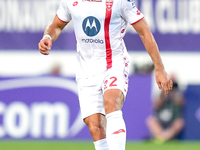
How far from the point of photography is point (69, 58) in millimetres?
13367

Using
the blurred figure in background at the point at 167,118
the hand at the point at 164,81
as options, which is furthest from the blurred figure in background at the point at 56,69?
the hand at the point at 164,81

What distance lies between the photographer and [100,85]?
5.25 metres

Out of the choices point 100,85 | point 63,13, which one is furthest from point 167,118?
point 63,13

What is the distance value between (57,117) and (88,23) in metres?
4.90

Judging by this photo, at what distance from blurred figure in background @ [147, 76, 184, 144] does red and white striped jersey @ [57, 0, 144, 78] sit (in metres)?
4.97

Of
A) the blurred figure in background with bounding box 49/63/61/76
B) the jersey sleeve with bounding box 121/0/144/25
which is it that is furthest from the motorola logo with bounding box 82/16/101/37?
the blurred figure in background with bounding box 49/63/61/76

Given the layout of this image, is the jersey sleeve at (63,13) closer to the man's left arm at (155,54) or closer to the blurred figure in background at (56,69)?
the man's left arm at (155,54)

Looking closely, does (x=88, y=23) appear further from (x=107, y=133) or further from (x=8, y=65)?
(x=8, y=65)

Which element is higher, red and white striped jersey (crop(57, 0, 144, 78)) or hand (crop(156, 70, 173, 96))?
red and white striped jersey (crop(57, 0, 144, 78))

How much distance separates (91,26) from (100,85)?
66cm

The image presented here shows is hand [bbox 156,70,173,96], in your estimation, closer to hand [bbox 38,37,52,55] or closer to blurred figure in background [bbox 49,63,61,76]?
hand [bbox 38,37,52,55]

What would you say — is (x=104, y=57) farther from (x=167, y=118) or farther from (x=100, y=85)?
(x=167, y=118)

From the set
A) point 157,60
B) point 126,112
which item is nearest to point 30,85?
point 126,112

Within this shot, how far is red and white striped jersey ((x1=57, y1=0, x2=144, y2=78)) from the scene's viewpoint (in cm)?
506
